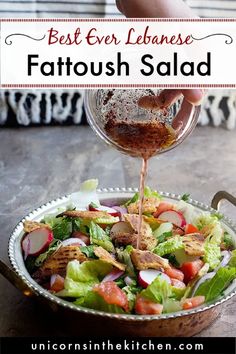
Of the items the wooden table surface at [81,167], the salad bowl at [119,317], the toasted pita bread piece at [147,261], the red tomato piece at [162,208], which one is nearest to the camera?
the salad bowl at [119,317]

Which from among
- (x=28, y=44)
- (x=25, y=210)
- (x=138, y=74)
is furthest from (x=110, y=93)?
(x=28, y=44)

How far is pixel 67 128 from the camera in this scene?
2250 millimetres

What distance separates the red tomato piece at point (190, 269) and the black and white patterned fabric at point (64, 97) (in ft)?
3.65

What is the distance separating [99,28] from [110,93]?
1.06 ft

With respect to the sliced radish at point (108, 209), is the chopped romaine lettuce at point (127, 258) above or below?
below

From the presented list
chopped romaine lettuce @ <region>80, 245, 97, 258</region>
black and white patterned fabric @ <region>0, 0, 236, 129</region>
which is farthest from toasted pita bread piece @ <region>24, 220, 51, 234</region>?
black and white patterned fabric @ <region>0, 0, 236, 129</region>

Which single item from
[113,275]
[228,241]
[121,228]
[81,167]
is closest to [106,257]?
[113,275]

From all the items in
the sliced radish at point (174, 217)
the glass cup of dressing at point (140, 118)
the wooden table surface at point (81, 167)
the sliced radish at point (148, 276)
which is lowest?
the wooden table surface at point (81, 167)

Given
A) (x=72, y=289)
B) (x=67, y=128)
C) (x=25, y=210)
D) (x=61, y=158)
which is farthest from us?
(x=67, y=128)

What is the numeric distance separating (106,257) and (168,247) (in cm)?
12

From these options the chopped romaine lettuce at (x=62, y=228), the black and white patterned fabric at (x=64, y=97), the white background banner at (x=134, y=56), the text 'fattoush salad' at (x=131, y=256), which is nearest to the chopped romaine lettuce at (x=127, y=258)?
the text 'fattoush salad' at (x=131, y=256)

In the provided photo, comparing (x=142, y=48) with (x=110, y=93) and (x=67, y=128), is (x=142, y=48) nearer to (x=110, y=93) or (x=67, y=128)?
(x=110, y=93)

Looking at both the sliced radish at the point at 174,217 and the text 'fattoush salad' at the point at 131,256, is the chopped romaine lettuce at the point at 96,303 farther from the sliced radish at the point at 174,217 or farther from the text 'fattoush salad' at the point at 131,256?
the sliced radish at the point at 174,217

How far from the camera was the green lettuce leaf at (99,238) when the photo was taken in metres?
1.25
